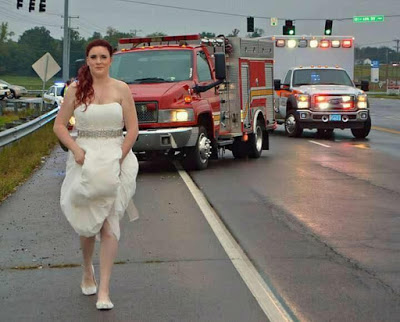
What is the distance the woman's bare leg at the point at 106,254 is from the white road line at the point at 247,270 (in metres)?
1.10

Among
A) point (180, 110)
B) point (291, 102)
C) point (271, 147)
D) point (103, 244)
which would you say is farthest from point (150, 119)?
point (291, 102)

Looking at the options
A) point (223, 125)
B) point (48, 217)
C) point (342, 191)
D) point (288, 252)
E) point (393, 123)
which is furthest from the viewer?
point (393, 123)

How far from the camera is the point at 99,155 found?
19.0ft

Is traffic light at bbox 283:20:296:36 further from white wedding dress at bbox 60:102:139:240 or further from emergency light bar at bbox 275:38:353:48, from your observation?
white wedding dress at bbox 60:102:139:240

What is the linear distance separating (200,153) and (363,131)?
10169 mm

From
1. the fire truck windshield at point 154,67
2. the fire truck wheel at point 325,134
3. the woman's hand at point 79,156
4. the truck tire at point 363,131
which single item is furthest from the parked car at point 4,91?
the woman's hand at point 79,156

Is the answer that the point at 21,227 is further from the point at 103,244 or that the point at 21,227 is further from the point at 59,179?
the point at 59,179

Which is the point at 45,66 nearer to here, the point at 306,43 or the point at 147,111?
the point at 306,43

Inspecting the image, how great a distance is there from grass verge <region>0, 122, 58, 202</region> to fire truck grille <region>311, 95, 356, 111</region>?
23.7ft

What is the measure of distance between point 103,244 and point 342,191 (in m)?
7.00

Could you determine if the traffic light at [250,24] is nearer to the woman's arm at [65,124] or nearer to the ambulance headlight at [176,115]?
the ambulance headlight at [176,115]

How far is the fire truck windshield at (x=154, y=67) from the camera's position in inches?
605

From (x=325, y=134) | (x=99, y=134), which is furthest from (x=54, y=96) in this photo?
(x=99, y=134)

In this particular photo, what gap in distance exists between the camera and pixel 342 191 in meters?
12.4
